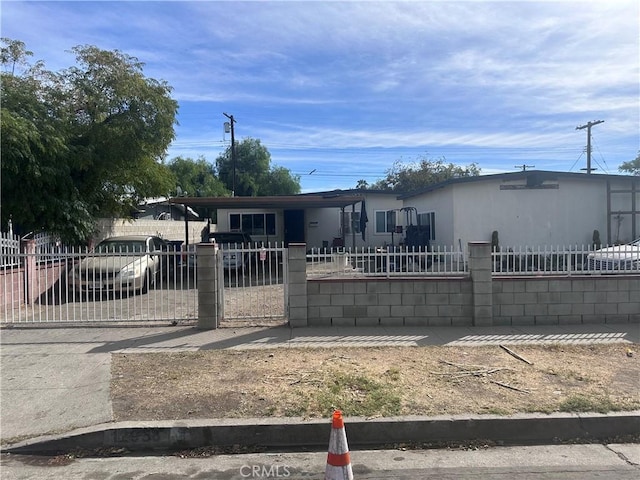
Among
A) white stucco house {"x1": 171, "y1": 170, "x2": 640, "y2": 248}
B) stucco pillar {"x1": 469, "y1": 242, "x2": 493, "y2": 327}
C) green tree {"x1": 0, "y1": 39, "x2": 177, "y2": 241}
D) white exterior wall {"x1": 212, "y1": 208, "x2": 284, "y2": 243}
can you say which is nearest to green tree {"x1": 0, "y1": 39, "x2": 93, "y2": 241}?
green tree {"x1": 0, "y1": 39, "x2": 177, "y2": 241}

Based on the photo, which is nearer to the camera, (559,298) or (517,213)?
(559,298)

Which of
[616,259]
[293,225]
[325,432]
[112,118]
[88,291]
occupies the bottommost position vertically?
[325,432]

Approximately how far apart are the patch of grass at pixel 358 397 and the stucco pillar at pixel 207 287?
121 inches

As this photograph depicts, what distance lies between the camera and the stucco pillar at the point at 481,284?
8258 millimetres

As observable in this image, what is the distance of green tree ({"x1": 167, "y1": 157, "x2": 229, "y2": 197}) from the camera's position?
134ft

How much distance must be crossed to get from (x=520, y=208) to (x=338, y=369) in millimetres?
13450

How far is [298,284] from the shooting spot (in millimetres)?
8227

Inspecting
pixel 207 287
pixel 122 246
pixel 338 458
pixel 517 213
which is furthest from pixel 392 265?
pixel 517 213

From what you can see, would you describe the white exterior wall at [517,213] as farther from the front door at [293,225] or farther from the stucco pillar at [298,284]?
the stucco pillar at [298,284]

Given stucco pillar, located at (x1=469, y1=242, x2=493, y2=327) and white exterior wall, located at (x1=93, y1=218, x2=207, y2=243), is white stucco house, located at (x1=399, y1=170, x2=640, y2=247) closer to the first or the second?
stucco pillar, located at (x1=469, y1=242, x2=493, y2=327)

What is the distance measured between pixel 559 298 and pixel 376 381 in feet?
14.6

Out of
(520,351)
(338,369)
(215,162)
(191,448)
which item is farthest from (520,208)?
(215,162)

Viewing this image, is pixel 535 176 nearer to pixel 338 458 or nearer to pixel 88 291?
pixel 88 291

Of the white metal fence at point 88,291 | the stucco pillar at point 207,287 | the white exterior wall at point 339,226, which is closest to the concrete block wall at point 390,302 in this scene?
the stucco pillar at point 207,287
